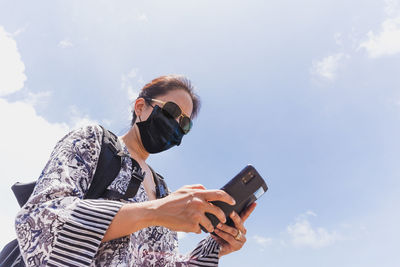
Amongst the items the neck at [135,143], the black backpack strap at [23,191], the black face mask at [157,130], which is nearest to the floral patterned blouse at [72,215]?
the black backpack strap at [23,191]

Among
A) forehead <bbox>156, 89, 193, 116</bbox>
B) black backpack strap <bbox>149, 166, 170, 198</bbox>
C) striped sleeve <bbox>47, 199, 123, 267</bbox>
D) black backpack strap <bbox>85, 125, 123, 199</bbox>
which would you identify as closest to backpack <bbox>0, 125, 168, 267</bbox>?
black backpack strap <bbox>85, 125, 123, 199</bbox>

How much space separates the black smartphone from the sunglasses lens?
159cm

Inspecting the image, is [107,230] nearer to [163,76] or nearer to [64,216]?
[64,216]

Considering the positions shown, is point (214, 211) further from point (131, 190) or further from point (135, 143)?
point (135, 143)

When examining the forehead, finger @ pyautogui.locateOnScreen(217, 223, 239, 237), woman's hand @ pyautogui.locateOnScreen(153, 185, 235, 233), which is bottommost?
woman's hand @ pyautogui.locateOnScreen(153, 185, 235, 233)

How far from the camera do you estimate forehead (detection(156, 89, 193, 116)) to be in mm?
4043

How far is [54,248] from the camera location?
1781 mm

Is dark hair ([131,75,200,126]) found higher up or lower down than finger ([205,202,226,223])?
higher up

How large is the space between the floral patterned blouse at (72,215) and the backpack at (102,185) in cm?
6

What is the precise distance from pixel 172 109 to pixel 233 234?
6.13ft

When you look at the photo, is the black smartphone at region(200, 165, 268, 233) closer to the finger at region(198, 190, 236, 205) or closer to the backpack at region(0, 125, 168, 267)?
the finger at region(198, 190, 236, 205)

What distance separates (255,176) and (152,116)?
1840mm

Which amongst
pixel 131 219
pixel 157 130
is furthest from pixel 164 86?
pixel 131 219

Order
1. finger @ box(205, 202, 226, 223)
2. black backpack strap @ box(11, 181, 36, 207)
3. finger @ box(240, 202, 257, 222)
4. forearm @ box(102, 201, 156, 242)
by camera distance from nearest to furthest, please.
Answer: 1. forearm @ box(102, 201, 156, 242)
2. finger @ box(205, 202, 226, 223)
3. black backpack strap @ box(11, 181, 36, 207)
4. finger @ box(240, 202, 257, 222)
